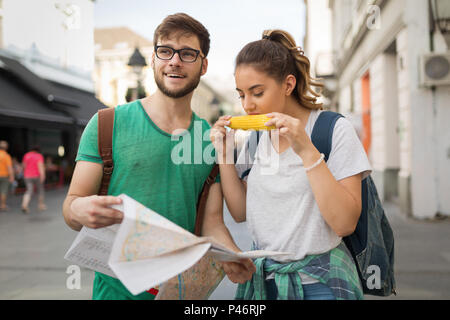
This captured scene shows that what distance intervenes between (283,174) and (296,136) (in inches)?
7.8

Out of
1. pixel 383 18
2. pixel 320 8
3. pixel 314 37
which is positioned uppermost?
pixel 320 8

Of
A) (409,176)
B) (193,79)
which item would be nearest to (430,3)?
(409,176)

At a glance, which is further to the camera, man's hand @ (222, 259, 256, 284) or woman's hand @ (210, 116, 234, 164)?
woman's hand @ (210, 116, 234, 164)

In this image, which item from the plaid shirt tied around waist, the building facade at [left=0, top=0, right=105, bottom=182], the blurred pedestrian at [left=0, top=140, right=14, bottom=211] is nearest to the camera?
the plaid shirt tied around waist

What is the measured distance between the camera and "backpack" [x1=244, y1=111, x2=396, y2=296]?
4.63 ft

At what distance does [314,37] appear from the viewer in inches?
1185

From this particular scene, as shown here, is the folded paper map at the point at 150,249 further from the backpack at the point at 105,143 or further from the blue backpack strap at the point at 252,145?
the blue backpack strap at the point at 252,145

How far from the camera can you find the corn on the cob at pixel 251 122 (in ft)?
4.42

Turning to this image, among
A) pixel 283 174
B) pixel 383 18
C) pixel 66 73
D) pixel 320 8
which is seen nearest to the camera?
pixel 283 174

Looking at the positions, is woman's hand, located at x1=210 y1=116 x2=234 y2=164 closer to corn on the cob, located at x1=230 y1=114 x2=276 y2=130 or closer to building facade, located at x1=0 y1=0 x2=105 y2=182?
corn on the cob, located at x1=230 y1=114 x2=276 y2=130

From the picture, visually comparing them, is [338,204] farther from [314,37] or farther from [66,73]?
[314,37]

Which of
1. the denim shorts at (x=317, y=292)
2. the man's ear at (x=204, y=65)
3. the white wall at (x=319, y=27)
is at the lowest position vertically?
the denim shorts at (x=317, y=292)

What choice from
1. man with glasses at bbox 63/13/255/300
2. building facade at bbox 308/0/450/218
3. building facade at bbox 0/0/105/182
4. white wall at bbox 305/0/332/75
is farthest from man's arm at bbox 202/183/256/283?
white wall at bbox 305/0/332/75

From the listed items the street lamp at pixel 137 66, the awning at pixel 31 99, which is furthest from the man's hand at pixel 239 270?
the awning at pixel 31 99
